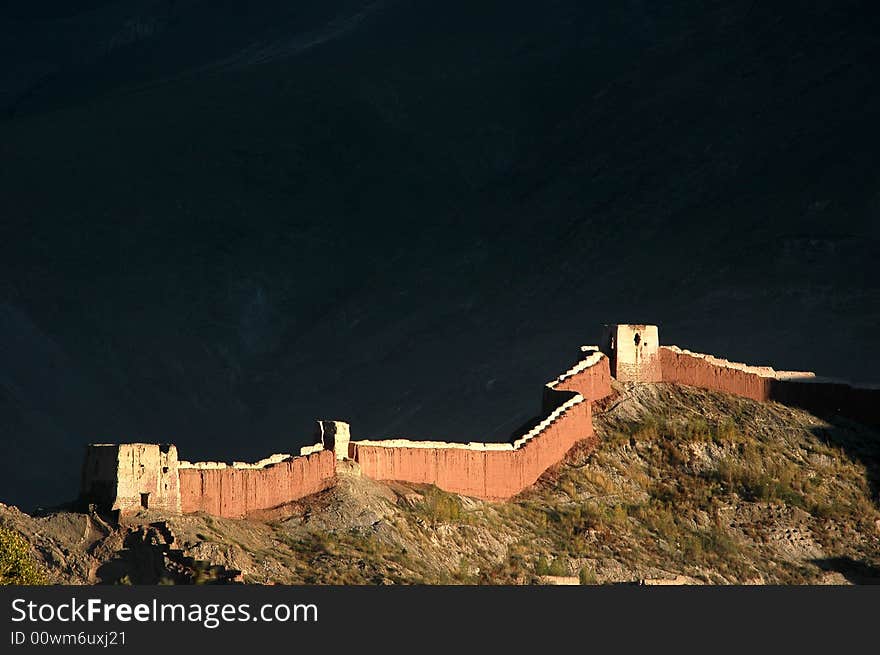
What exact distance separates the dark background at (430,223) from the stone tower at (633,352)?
4204 centimetres

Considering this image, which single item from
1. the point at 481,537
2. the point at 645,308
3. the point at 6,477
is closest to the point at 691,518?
the point at 481,537

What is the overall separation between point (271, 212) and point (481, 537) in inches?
4240

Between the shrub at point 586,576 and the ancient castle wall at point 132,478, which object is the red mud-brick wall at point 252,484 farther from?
the shrub at point 586,576

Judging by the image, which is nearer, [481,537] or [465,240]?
[481,537]

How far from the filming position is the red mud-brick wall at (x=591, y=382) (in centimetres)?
7562

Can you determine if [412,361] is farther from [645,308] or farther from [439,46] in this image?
[439,46]

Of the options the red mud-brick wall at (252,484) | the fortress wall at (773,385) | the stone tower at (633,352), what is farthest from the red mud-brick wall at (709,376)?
the red mud-brick wall at (252,484)

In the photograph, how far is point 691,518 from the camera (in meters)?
71.1

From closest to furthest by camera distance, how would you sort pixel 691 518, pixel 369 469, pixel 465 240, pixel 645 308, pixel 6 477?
pixel 369 469 < pixel 691 518 < pixel 6 477 < pixel 645 308 < pixel 465 240

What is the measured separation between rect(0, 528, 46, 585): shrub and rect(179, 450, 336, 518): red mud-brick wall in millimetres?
4587

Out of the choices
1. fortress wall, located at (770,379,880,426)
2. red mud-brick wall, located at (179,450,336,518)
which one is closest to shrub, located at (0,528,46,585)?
red mud-brick wall, located at (179,450,336,518)

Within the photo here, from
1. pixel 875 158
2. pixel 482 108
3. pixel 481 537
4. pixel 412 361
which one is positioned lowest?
pixel 481 537

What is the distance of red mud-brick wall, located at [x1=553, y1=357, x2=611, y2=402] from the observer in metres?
75.6

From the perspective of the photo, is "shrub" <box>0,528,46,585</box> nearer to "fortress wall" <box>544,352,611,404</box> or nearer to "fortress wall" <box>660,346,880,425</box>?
"fortress wall" <box>544,352,611,404</box>
